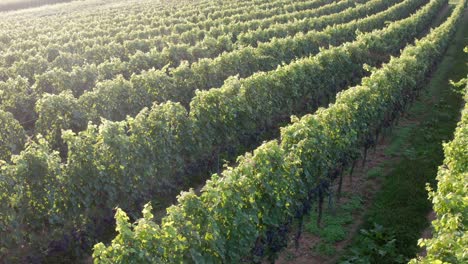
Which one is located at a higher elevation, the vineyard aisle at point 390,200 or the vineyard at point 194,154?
the vineyard at point 194,154

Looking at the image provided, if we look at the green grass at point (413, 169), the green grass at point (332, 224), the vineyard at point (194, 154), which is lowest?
the green grass at point (413, 169)

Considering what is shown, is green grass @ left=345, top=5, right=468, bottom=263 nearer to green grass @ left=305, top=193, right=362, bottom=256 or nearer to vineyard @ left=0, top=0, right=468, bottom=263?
green grass @ left=305, top=193, right=362, bottom=256

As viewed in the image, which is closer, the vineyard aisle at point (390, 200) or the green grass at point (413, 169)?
the vineyard aisle at point (390, 200)

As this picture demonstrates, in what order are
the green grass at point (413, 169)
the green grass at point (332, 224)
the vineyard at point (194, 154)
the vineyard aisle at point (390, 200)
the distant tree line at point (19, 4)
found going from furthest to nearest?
the distant tree line at point (19, 4) < the green grass at point (413, 169) < the green grass at point (332, 224) < the vineyard aisle at point (390, 200) < the vineyard at point (194, 154)

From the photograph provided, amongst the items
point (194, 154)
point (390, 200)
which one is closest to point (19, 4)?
point (194, 154)

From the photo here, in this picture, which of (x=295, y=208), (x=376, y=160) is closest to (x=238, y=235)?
(x=295, y=208)

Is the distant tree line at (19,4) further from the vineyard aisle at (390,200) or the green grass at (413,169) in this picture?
the vineyard aisle at (390,200)

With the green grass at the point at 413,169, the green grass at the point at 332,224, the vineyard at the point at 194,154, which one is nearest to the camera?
the vineyard at the point at 194,154

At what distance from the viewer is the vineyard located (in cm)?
843

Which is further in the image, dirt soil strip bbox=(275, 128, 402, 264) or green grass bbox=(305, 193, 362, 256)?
green grass bbox=(305, 193, 362, 256)

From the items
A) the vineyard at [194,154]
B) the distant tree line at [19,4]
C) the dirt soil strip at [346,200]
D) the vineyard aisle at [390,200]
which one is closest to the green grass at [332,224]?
the vineyard aisle at [390,200]

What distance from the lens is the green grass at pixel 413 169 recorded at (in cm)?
1243

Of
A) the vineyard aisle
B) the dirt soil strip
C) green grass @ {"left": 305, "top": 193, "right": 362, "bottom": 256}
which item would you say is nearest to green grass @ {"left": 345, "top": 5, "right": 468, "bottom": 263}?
the vineyard aisle

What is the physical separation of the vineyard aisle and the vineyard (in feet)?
1.97
